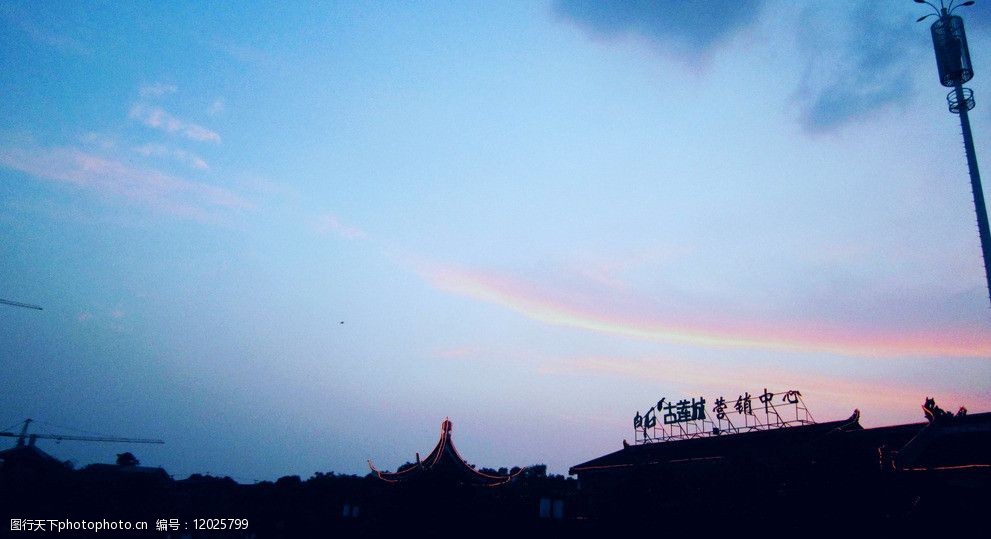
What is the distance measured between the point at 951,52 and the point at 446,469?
37125mm

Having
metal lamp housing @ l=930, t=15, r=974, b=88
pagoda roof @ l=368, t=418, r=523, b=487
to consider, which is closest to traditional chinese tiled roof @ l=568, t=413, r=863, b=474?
pagoda roof @ l=368, t=418, r=523, b=487

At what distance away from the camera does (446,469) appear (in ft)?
89.3

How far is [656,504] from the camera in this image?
33.2 metres

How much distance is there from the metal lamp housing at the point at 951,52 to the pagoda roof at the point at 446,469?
33258 mm

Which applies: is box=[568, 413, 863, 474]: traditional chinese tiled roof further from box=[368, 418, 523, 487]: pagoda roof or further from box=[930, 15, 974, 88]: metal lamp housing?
box=[930, 15, 974, 88]: metal lamp housing

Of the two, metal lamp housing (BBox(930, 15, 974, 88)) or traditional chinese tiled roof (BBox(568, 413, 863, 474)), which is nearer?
traditional chinese tiled roof (BBox(568, 413, 863, 474))

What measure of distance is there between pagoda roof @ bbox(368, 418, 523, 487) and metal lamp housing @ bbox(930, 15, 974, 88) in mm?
33258

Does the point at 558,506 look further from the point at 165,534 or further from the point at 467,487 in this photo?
the point at 165,534

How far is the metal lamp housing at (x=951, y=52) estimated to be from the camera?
31109mm

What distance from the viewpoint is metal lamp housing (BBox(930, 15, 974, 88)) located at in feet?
102

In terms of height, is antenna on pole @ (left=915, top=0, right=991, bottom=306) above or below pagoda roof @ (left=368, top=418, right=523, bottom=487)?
above

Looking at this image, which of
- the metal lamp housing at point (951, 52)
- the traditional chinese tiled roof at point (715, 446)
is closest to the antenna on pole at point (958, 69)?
the metal lamp housing at point (951, 52)

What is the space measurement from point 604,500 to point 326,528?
65.1 ft

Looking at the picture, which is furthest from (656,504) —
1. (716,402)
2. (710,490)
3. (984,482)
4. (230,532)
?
(230,532)
